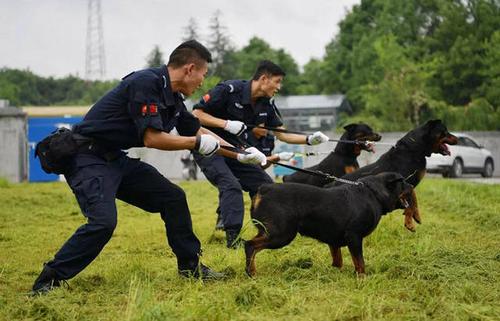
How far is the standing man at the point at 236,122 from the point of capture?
7.41m

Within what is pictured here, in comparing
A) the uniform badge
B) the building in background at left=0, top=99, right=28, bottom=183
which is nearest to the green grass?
the uniform badge

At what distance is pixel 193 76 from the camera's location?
5363 millimetres

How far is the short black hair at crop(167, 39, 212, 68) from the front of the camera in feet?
17.5

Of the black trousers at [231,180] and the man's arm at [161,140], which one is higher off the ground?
the man's arm at [161,140]

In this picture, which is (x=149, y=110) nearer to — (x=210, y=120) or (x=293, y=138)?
(x=210, y=120)

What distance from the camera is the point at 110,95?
530 cm

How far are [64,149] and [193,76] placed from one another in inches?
45.1

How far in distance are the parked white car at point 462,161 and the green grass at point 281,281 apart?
14365 millimetres

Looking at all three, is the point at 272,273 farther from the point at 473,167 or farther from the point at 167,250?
the point at 473,167

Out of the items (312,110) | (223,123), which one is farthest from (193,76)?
(312,110)

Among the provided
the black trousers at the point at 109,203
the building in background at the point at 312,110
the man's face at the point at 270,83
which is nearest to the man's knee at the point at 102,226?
the black trousers at the point at 109,203

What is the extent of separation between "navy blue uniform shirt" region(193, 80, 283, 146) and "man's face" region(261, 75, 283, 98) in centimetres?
19

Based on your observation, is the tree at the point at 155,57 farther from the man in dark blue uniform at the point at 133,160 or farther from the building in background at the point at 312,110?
the man in dark blue uniform at the point at 133,160

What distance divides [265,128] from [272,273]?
258cm
